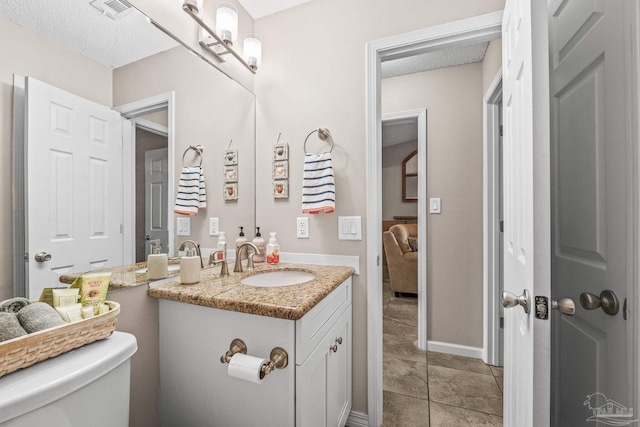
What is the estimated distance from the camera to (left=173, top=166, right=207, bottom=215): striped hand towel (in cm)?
128

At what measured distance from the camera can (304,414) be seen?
93 centimetres

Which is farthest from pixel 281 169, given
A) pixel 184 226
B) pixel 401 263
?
pixel 401 263

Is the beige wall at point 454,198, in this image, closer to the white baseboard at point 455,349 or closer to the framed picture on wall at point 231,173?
the white baseboard at point 455,349

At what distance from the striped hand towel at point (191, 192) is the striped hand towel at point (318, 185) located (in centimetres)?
55

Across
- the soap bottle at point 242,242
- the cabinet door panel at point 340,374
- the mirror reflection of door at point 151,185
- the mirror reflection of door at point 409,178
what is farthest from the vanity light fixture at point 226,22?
the mirror reflection of door at point 409,178

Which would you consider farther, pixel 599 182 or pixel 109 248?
pixel 109 248

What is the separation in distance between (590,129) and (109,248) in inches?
66.3

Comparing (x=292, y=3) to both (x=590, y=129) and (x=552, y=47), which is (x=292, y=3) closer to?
(x=552, y=47)

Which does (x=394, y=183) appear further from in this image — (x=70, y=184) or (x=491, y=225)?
(x=70, y=184)

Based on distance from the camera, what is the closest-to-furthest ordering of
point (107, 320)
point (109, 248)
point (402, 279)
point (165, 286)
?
point (107, 320), point (109, 248), point (165, 286), point (402, 279)

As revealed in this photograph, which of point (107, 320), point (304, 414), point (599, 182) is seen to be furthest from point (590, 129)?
point (107, 320)

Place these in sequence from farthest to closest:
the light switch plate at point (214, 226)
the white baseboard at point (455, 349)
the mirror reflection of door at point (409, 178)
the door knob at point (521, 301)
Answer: the mirror reflection of door at point (409, 178) < the white baseboard at point (455, 349) < the light switch plate at point (214, 226) < the door knob at point (521, 301)

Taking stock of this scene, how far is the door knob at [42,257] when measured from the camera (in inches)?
29.9

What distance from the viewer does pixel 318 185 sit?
4.93 feet
